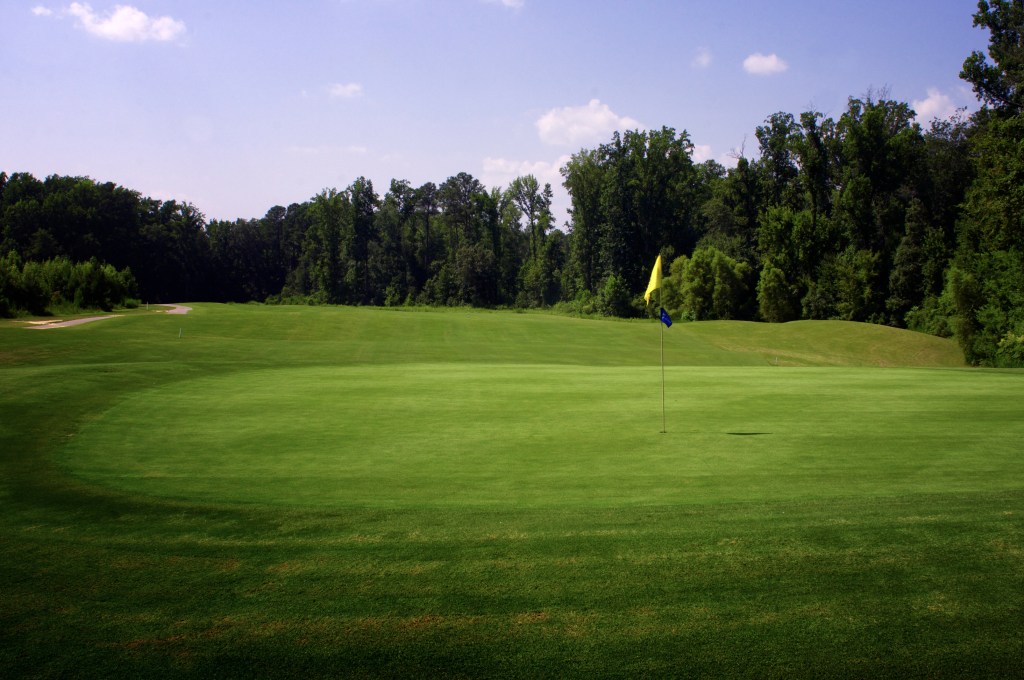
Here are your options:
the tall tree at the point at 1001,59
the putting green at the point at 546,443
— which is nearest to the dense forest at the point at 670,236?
the tall tree at the point at 1001,59

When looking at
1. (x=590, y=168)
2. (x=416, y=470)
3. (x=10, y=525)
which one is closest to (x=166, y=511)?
(x=10, y=525)

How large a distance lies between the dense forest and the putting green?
34375 millimetres

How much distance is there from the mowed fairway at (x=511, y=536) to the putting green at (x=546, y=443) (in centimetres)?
8

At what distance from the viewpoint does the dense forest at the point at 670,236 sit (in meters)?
52.2

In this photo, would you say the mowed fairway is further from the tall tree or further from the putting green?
the tall tree

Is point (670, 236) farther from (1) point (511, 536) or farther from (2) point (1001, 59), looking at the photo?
(1) point (511, 536)

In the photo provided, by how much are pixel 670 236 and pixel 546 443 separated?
305 ft

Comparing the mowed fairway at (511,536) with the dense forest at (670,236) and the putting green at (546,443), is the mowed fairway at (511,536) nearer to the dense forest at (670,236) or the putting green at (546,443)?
the putting green at (546,443)

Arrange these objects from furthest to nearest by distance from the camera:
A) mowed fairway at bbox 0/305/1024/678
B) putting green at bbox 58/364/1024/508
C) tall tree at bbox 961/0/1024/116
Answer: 1. tall tree at bbox 961/0/1024/116
2. putting green at bbox 58/364/1024/508
3. mowed fairway at bbox 0/305/1024/678

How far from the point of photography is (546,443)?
12508mm

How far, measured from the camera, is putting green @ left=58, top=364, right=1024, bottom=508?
934cm

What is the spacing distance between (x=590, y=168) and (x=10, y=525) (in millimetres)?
104591

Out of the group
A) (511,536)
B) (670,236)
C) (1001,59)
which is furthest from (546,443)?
(670,236)

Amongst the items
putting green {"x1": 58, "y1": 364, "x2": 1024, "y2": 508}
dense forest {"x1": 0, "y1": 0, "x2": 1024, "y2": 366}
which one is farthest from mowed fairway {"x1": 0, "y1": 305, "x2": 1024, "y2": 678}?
dense forest {"x1": 0, "y1": 0, "x2": 1024, "y2": 366}
